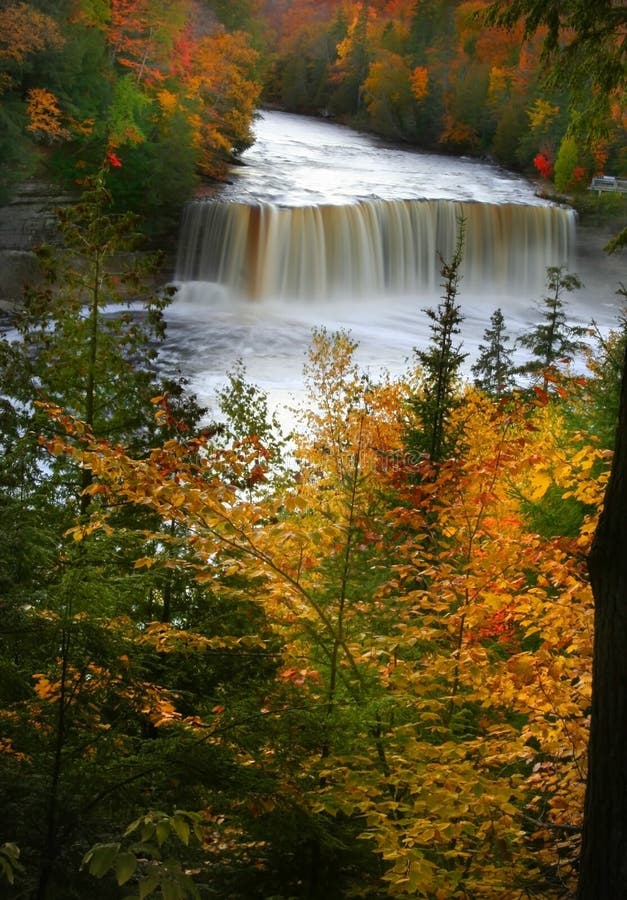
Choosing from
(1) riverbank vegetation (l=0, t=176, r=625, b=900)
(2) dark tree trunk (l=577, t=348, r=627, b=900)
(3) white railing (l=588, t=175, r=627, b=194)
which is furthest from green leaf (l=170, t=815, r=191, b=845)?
(3) white railing (l=588, t=175, r=627, b=194)

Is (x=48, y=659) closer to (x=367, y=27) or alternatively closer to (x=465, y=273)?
(x=465, y=273)

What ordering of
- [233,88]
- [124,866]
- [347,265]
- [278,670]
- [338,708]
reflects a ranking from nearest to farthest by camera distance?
[124,866], [338,708], [278,670], [347,265], [233,88]

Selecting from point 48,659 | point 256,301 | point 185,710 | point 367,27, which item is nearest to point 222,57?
point 256,301

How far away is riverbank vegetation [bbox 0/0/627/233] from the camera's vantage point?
28.0 meters

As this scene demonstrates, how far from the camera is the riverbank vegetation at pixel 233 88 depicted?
1104 inches

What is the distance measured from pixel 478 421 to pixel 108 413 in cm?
955

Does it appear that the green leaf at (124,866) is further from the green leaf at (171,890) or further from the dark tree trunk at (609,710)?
the dark tree trunk at (609,710)

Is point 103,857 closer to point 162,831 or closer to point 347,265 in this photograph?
point 162,831

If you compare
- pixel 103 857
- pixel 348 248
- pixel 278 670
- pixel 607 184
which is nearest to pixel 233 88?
pixel 348 248

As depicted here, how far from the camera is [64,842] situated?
3174 mm

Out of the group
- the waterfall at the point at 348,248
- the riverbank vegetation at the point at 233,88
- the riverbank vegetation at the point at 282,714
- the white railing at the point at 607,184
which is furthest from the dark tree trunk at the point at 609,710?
the white railing at the point at 607,184

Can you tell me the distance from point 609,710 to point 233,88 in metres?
36.6

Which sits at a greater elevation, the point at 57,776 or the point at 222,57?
the point at 222,57

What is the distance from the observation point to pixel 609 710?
10.9 feet
